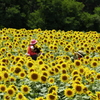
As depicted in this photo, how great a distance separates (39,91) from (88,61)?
7.02 feet

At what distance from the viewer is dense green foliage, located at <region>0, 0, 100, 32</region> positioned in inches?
1465

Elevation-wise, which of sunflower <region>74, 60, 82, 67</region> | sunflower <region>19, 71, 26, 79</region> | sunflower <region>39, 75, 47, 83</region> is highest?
sunflower <region>74, 60, 82, 67</region>

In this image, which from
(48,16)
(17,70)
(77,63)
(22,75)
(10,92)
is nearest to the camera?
(10,92)

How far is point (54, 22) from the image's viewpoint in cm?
3797

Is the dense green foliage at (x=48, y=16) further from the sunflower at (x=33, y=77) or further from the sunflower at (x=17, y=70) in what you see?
the sunflower at (x=33, y=77)

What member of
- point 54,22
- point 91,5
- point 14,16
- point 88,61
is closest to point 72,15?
point 54,22

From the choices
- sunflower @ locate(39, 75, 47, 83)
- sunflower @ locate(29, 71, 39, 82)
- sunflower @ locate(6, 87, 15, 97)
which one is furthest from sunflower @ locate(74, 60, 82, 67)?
sunflower @ locate(6, 87, 15, 97)

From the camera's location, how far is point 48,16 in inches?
1516

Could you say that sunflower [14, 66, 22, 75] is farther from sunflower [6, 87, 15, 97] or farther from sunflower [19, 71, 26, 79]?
sunflower [6, 87, 15, 97]

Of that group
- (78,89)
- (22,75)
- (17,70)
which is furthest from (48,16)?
(78,89)

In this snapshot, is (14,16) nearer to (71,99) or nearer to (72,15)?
(72,15)

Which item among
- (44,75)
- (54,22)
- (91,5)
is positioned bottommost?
(44,75)

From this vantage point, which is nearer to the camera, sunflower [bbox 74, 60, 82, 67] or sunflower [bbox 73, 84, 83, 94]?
sunflower [bbox 73, 84, 83, 94]

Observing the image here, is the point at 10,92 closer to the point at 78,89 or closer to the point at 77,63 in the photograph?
the point at 78,89
